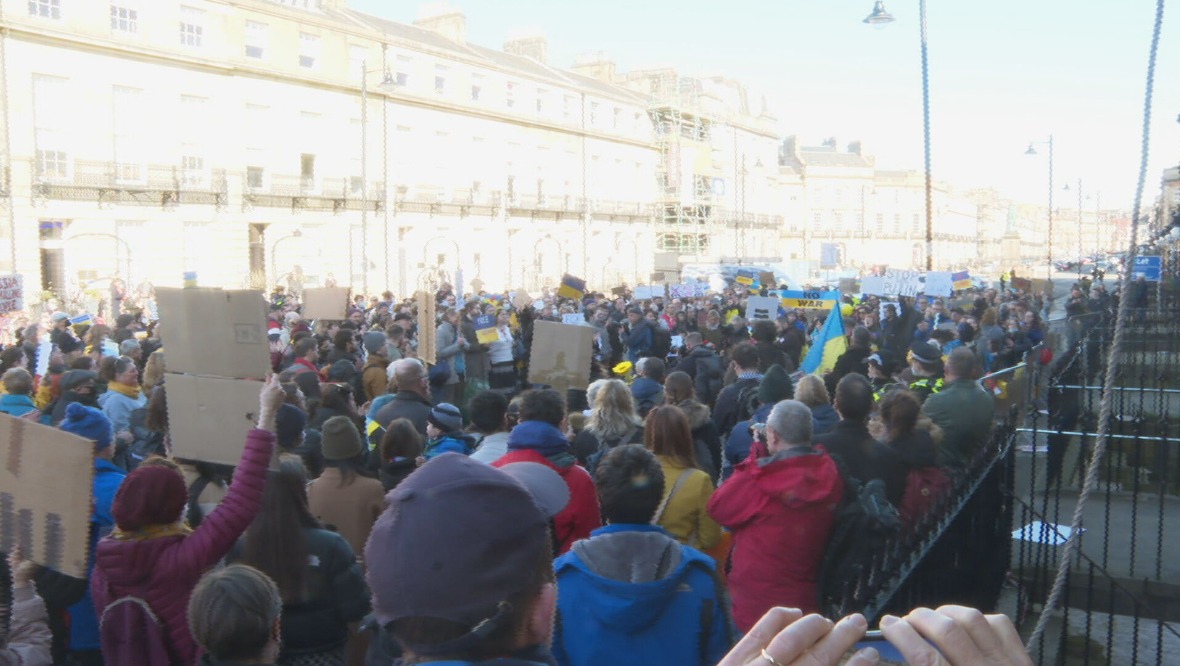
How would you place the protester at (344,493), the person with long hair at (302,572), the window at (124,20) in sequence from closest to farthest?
the person with long hair at (302,572), the protester at (344,493), the window at (124,20)

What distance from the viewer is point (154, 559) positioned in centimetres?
329

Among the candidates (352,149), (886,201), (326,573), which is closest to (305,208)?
(352,149)

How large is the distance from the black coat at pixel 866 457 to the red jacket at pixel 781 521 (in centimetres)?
87

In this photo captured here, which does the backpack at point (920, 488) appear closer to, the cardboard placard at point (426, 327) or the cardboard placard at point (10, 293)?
the cardboard placard at point (426, 327)

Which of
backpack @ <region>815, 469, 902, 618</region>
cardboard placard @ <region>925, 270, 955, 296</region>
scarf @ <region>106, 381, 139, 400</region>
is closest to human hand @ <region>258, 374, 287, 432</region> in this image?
backpack @ <region>815, 469, 902, 618</region>

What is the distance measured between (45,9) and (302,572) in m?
32.2

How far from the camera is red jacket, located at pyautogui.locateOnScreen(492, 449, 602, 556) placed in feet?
14.5

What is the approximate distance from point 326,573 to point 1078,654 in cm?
462

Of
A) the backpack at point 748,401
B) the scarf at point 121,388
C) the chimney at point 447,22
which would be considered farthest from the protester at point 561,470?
the chimney at point 447,22

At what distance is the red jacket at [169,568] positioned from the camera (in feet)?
10.7

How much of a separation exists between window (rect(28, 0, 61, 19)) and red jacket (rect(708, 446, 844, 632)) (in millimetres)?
32256

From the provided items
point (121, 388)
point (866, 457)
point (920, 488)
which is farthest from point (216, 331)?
point (920, 488)

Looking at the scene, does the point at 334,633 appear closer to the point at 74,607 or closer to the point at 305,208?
the point at 74,607

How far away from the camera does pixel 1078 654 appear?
583 cm
